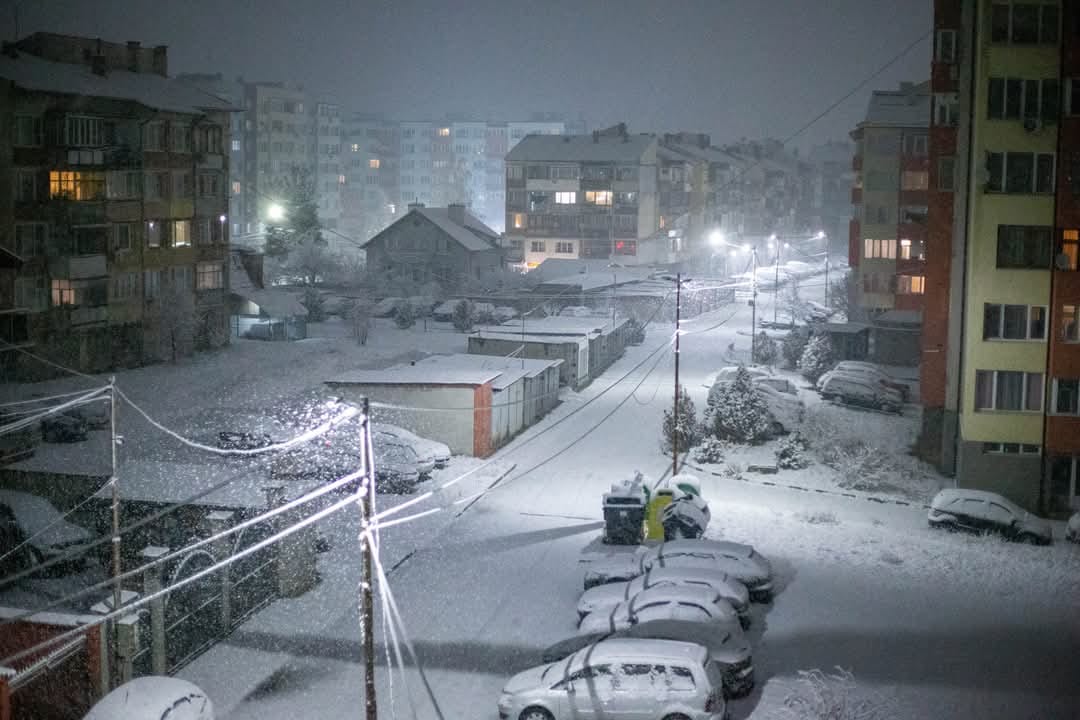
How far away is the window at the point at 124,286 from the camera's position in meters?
42.9

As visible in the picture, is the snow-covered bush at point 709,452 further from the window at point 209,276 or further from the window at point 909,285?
the window at point 209,276

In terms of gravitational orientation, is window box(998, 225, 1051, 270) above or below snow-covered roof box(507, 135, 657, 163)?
below

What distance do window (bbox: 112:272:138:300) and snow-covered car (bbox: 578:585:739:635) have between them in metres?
31.1

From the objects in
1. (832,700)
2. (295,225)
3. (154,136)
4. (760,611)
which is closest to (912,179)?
(154,136)

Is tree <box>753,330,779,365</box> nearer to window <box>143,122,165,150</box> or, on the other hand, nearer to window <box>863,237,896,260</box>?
window <box>863,237,896,260</box>

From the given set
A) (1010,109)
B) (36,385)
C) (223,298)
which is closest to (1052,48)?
(1010,109)

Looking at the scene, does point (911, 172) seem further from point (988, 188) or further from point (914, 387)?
point (988, 188)

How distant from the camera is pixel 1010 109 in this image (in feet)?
88.6

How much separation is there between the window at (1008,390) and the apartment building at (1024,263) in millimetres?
24

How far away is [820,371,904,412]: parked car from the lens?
1487 inches

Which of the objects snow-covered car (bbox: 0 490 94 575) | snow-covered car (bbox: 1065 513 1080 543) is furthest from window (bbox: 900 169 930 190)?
snow-covered car (bbox: 0 490 94 575)

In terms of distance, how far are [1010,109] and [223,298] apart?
3372 cm

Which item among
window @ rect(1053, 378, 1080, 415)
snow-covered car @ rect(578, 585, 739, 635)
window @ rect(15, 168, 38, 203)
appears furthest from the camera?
window @ rect(15, 168, 38, 203)

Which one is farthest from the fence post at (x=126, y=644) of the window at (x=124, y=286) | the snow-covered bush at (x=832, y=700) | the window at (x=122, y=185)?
the window at (x=122, y=185)
